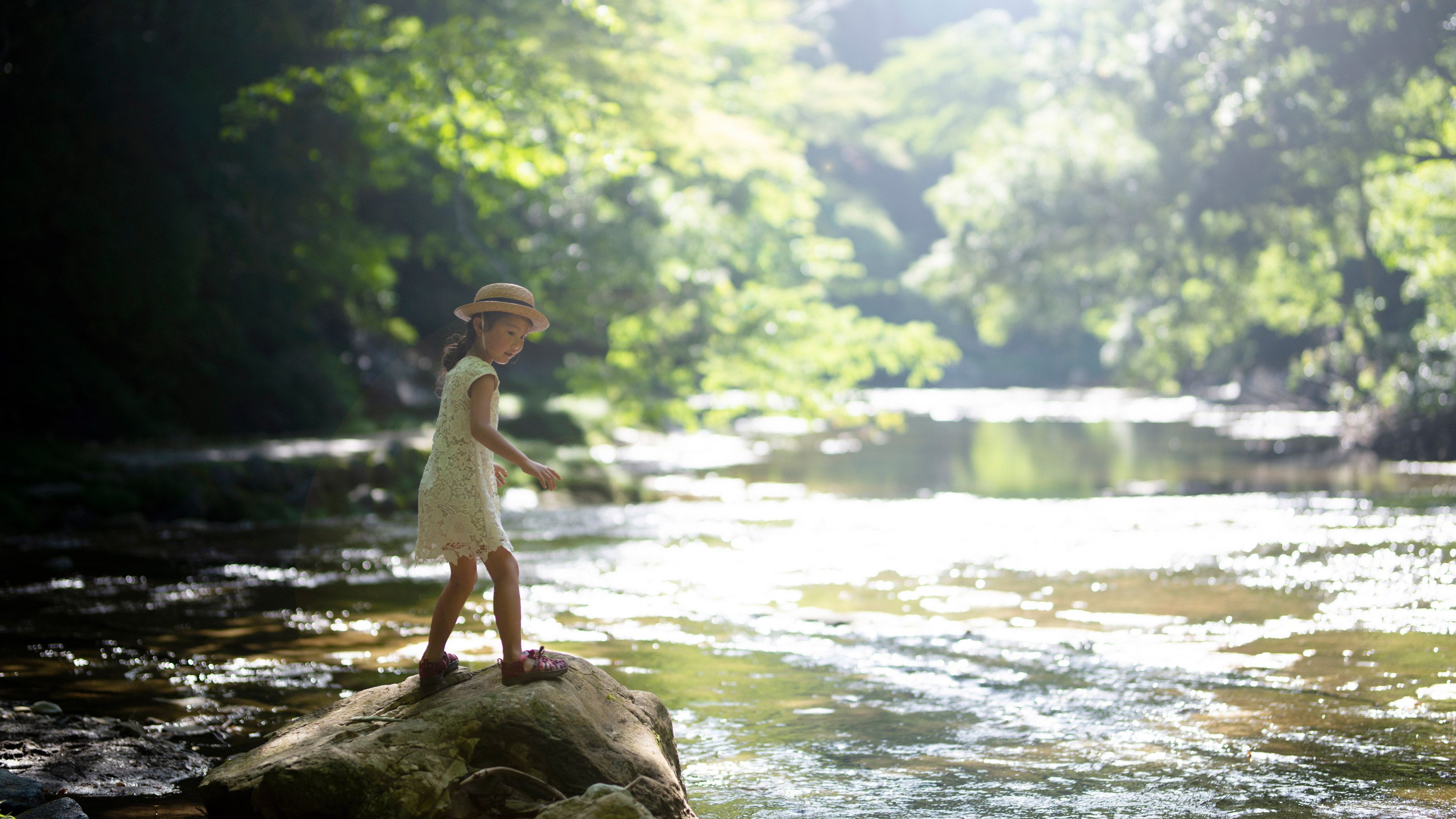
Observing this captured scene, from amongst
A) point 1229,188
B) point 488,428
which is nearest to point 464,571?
point 488,428

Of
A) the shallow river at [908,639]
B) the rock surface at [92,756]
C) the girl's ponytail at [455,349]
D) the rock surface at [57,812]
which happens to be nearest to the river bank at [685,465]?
the shallow river at [908,639]

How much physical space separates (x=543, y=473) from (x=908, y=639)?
4.44m

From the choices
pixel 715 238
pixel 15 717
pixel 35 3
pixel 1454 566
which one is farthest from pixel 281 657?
pixel 715 238

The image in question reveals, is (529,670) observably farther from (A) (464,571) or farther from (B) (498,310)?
(B) (498,310)

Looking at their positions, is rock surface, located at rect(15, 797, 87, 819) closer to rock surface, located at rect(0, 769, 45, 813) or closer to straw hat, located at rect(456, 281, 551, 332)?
rock surface, located at rect(0, 769, 45, 813)

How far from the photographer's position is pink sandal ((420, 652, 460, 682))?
16.1 ft

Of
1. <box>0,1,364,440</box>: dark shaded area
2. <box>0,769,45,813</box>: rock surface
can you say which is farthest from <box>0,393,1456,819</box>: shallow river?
<box>0,1,364,440</box>: dark shaded area

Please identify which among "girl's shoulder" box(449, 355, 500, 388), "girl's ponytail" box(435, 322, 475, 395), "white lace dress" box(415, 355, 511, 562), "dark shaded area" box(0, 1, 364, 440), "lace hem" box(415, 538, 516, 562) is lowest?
"lace hem" box(415, 538, 516, 562)

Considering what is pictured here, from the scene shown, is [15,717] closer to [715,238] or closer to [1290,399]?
[715,238]

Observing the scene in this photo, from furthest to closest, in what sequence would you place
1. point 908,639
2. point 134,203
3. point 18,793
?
1. point 134,203
2. point 908,639
3. point 18,793

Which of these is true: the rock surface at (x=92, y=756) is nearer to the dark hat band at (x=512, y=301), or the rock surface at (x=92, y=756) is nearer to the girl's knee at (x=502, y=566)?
the girl's knee at (x=502, y=566)

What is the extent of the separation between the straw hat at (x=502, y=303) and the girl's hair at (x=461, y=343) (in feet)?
0.05

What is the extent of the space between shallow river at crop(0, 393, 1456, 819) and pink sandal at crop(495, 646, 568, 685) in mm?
910

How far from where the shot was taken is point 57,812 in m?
4.48
